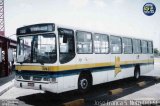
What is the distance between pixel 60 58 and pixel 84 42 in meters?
2.03

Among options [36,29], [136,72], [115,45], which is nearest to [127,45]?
[115,45]

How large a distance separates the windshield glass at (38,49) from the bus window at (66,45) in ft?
1.15

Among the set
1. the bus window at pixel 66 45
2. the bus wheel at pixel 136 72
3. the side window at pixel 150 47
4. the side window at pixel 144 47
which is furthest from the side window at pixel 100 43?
the side window at pixel 150 47

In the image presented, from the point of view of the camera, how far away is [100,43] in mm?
12438

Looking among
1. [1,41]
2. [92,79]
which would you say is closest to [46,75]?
[92,79]

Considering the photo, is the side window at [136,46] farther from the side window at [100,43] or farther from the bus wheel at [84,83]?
the bus wheel at [84,83]

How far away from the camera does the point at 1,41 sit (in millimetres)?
19750

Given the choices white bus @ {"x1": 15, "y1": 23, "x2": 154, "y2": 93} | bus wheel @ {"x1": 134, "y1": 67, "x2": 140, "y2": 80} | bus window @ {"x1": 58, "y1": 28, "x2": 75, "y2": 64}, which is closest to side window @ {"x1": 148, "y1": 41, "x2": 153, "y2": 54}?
bus wheel @ {"x1": 134, "y1": 67, "x2": 140, "y2": 80}

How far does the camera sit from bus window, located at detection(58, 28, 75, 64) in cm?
977

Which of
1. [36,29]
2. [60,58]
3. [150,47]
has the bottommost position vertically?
[60,58]

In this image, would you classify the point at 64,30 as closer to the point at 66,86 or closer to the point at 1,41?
the point at 66,86

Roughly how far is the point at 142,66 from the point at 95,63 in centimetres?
690

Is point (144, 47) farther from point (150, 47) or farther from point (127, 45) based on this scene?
point (127, 45)

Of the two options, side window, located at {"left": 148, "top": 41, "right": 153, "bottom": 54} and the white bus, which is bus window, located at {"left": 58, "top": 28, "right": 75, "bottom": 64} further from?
side window, located at {"left": 148, "top": 41, "right": 153, "bottom": 54}
